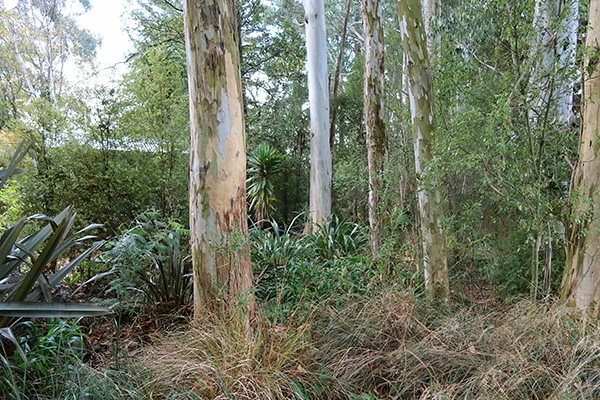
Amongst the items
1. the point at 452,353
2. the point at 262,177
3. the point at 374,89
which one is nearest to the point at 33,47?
the point at 262,177

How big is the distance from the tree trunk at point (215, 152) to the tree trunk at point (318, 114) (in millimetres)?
4637

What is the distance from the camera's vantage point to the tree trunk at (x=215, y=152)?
2.99 m

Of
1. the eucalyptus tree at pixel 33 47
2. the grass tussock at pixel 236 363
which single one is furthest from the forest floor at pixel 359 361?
the eucalyptus tree at pixel 33 47

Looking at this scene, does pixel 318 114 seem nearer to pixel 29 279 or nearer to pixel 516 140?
pixel 516 140

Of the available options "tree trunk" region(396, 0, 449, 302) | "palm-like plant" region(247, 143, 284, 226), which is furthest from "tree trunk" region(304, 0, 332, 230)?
"tree trunk" region(396, 0, 449, 302)

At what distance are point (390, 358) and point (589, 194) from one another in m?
2.11

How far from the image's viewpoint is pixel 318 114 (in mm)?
7898

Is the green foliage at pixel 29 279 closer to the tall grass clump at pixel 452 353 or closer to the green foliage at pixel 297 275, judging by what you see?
the green foliage at pixel 297 275

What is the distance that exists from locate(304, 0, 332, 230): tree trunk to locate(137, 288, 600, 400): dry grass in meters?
4.67

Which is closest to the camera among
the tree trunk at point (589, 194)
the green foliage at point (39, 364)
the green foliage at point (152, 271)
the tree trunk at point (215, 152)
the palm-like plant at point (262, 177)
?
the green foliage at point (39, 364)

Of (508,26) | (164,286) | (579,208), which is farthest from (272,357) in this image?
(508,26)

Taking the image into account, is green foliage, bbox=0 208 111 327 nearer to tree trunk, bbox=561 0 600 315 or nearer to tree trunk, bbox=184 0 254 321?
tree trunk, bbox=184 0 254 321

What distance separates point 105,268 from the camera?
17.0 feet

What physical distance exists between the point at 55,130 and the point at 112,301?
351 cm
